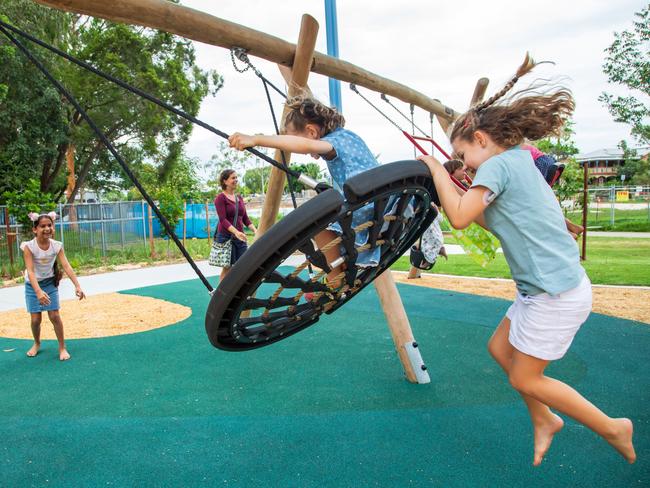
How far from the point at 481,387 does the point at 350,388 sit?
101 centimetres

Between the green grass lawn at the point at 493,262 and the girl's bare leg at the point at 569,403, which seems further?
the green grass lawn at the point at 493,262

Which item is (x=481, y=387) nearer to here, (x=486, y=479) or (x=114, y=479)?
(x=486, y=479)

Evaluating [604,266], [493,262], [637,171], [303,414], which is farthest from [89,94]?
[637,171]

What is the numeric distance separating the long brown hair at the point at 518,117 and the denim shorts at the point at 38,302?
452 cm

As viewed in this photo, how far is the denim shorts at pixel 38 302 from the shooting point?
5.05 meters

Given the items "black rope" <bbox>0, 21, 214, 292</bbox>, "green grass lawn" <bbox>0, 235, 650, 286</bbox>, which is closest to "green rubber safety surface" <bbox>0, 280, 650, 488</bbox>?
"black rope" <bbox>0, 21, 214, 292</bbox>

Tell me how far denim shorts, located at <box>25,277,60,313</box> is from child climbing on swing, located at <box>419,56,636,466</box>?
14.5 feet

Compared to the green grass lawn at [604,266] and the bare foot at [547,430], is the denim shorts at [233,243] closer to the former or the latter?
the bare foot at [547,430]

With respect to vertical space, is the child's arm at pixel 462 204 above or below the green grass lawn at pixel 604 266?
above

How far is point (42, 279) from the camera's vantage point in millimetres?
5109

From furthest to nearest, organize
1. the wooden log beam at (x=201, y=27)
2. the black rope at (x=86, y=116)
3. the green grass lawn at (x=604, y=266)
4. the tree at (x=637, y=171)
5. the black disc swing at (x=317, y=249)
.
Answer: the tree at (x=637, y=171) < the green grass lawn at (x=604, y=266) < the wooden log beam at (x=201, y=27) < the black rope at (x=86, y=116) < the black disc swing at (x=317, y=249)

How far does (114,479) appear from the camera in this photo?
2578 millimetres

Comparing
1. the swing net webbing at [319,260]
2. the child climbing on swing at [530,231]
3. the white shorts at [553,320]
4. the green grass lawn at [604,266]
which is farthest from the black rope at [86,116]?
the green grass lawn at [604,266]

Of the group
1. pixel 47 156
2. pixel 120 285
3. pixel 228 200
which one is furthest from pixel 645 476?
pixel 47 156
